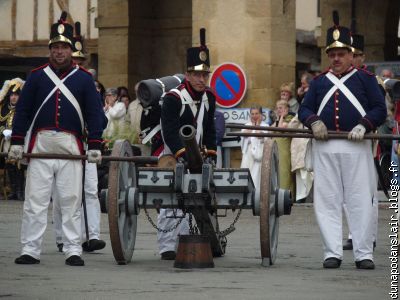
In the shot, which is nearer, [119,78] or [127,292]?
[127,292]

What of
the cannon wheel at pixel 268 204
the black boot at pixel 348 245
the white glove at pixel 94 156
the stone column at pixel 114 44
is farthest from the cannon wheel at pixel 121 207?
A: the stone column at pixel 114 44

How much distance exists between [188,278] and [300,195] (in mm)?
10936

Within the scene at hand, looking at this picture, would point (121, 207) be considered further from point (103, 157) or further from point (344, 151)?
point (344, 151)

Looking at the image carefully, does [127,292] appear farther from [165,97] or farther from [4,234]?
[4,234]

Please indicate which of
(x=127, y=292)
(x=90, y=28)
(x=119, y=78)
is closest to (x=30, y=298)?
(x=127, y=292)

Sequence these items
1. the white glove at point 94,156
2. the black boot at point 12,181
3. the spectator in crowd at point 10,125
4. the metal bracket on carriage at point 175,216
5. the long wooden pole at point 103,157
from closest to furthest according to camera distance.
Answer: the long wooden pole at point 103,157 → the white glove at point 94,156 → the metal bracket on carriage at point 175,216 → the spectator in crowd at point 10,125 → the black boot at point 12,181

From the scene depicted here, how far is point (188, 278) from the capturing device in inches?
462

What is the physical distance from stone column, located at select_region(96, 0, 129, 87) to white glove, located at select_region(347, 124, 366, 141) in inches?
622

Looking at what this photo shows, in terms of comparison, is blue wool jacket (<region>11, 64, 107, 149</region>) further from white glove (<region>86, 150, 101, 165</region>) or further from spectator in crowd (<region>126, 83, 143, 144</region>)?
spectator in crowd (<region>126, 83, 143, 144</region>)

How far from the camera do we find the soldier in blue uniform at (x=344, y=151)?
12.9 metres

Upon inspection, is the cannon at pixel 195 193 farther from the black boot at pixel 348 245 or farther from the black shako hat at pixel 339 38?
the black boot at pixel 348 245

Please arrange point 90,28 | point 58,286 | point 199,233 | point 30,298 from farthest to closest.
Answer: point 90,28 → point 199,233 → point 58,286 → point 30,298

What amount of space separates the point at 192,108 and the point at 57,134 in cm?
116

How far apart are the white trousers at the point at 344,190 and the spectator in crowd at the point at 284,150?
8.90 metres
